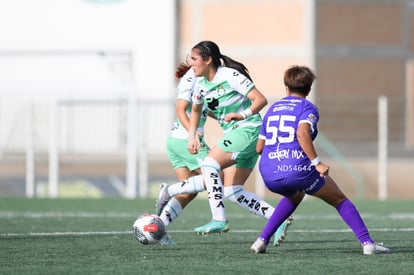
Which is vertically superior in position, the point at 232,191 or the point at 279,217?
the point at 279,217

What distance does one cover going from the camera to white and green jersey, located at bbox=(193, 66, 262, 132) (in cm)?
1098

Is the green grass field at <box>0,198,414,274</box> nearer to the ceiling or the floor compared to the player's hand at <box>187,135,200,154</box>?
nearer to the floor

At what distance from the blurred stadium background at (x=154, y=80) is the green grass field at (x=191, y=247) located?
734 cm

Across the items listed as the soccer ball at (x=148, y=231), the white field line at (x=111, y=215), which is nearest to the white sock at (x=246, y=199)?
the soccer ball at (x=148, y=231)

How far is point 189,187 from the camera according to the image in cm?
1130

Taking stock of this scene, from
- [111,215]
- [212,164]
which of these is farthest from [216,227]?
[111,215]

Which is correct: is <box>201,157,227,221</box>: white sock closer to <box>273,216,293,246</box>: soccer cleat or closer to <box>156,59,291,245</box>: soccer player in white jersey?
<box>156,59,291,245</box>: soccer player in white jersey

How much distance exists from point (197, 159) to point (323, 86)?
2148 cm

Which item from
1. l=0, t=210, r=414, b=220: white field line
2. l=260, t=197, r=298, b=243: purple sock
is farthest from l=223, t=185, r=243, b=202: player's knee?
Answer: l=0, t=210, r=414, b=220: white field line

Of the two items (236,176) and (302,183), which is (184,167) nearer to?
(236,176)

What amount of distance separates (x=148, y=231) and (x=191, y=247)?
39 cm

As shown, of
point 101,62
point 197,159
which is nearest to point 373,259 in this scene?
point 197,159

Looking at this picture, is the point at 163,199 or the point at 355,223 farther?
the point at 163,199

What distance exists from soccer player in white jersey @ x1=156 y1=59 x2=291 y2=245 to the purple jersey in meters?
1.24
